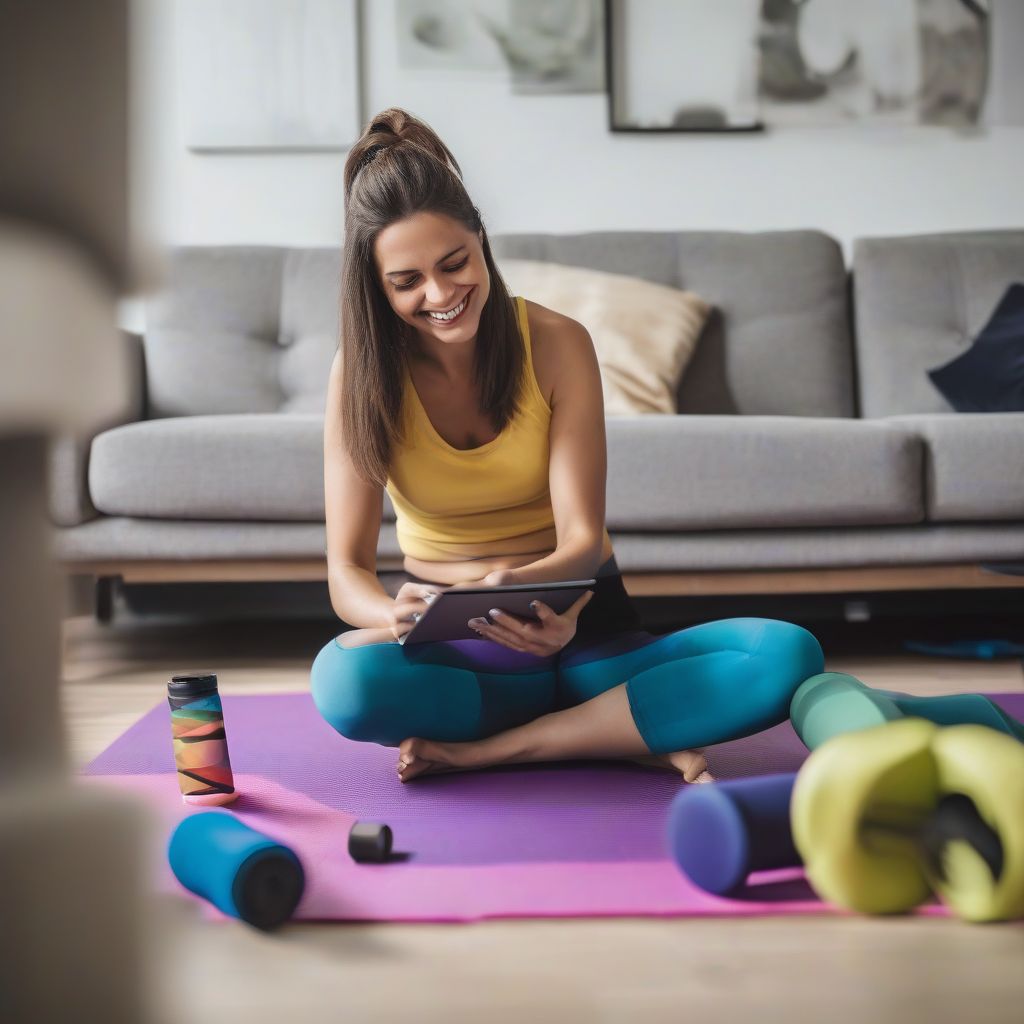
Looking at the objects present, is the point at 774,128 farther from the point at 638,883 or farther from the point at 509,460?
the point at 638,883

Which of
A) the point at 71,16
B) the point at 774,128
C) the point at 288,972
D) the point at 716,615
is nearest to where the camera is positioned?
the point at 71,16

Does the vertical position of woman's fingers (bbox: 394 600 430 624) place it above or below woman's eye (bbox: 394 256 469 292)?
below

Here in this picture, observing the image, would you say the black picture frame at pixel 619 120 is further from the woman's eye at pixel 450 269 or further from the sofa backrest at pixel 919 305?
the woman's eye at pixel 450 269

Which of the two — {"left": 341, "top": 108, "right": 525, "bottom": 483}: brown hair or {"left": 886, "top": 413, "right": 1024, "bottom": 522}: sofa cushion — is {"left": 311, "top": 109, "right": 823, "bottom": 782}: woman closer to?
{"left": 341, "top": 108, "right": 525, "bottom": 483}: brown hair

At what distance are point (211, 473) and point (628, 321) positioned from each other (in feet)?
3.47

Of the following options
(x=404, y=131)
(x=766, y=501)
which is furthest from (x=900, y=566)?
(x=404, y=131)

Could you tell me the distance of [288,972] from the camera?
2.82 feet

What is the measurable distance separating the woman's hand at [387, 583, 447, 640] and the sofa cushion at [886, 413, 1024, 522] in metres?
1.28

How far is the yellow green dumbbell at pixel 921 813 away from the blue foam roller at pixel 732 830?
71 millimetres

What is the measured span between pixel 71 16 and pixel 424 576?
1368 mm

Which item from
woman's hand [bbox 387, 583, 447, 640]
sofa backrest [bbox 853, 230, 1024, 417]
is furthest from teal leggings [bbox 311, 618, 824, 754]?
sofa backrest [bbox 853, 230, 1024, 417]

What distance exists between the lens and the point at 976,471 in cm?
215

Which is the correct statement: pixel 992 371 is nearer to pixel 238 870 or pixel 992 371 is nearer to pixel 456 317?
pixel 456 317

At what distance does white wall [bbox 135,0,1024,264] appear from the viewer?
121 inches
